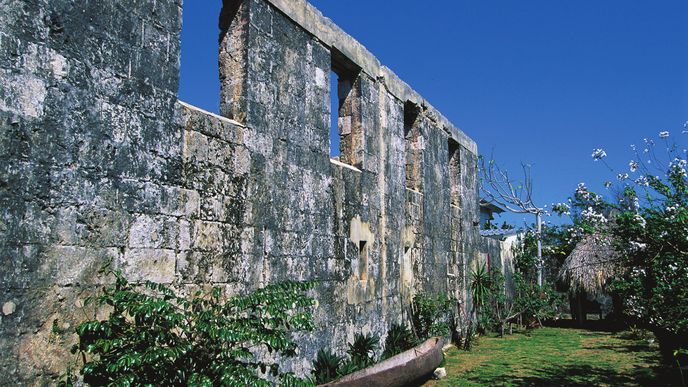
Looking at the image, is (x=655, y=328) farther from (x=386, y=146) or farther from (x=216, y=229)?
(x=216, y=229)

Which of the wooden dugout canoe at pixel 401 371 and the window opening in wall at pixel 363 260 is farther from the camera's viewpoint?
the window opening in wall at pixel 363 260

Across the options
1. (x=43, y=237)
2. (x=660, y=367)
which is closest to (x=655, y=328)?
(x=660, y=367)

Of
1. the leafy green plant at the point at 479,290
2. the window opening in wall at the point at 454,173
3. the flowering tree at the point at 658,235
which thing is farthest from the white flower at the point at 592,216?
the leafy green plant at the point at 479,290

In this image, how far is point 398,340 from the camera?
359 inches

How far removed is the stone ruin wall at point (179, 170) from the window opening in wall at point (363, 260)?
29 millimetres

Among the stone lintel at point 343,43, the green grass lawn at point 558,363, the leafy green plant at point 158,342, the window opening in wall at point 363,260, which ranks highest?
the stone lintel at point 343,43

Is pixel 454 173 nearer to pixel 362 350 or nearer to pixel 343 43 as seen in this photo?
pixel 343 43

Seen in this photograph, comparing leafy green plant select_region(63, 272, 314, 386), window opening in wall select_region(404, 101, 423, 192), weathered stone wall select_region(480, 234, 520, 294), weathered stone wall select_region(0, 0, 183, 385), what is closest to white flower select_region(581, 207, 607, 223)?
leafy green plant select_region(63, 272, 314, 386)

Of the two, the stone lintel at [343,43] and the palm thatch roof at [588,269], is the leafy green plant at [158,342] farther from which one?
the palm thatch roof at [588,269]

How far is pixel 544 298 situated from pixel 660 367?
25.7ft

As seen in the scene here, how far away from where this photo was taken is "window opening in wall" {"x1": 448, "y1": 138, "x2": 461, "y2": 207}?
13578 millimetres

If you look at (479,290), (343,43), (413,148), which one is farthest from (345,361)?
(479,290)

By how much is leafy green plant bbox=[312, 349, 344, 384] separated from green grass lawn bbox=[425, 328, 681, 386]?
1.78 meters

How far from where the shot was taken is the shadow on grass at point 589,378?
770 centimetres
